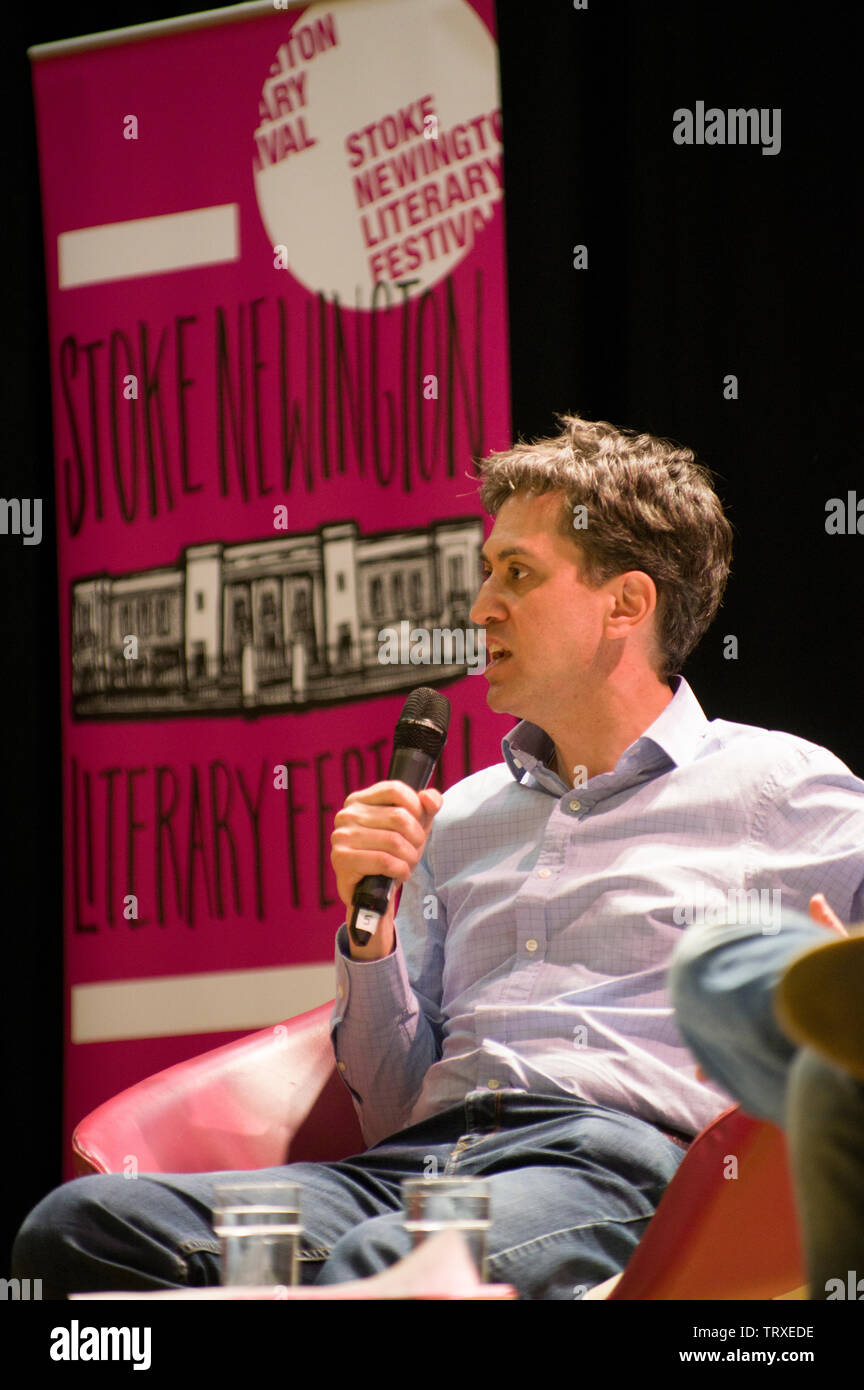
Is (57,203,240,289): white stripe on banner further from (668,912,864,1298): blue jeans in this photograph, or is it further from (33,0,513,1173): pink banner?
(668,912,864,1298): blue jeans

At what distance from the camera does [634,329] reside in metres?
2.57

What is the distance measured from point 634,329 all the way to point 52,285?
1.23 metres

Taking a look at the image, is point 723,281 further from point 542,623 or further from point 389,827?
point 389,827

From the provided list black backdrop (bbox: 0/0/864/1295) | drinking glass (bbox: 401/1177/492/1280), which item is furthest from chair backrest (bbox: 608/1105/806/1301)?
black backdrop (bbox: 0/0/864/1295)

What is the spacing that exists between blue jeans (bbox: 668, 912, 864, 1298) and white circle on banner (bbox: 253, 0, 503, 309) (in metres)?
2.13

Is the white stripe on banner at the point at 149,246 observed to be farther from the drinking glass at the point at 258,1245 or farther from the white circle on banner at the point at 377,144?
the drinking glass at the point at 258,1245

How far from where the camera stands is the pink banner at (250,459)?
2.72 metres

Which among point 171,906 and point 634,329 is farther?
point 171,906

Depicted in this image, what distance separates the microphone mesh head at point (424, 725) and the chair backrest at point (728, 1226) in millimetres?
571

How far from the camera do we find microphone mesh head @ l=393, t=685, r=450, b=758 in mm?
1806

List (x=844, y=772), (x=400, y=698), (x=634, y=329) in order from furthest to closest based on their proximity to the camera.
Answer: (x=400, y=698) < (x=634, y=329) < (x=844, y=772)

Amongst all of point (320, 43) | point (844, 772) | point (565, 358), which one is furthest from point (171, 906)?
point (320, 43)

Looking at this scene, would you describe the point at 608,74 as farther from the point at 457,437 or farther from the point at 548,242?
the point at 457,437

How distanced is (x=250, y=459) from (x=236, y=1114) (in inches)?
55.3
